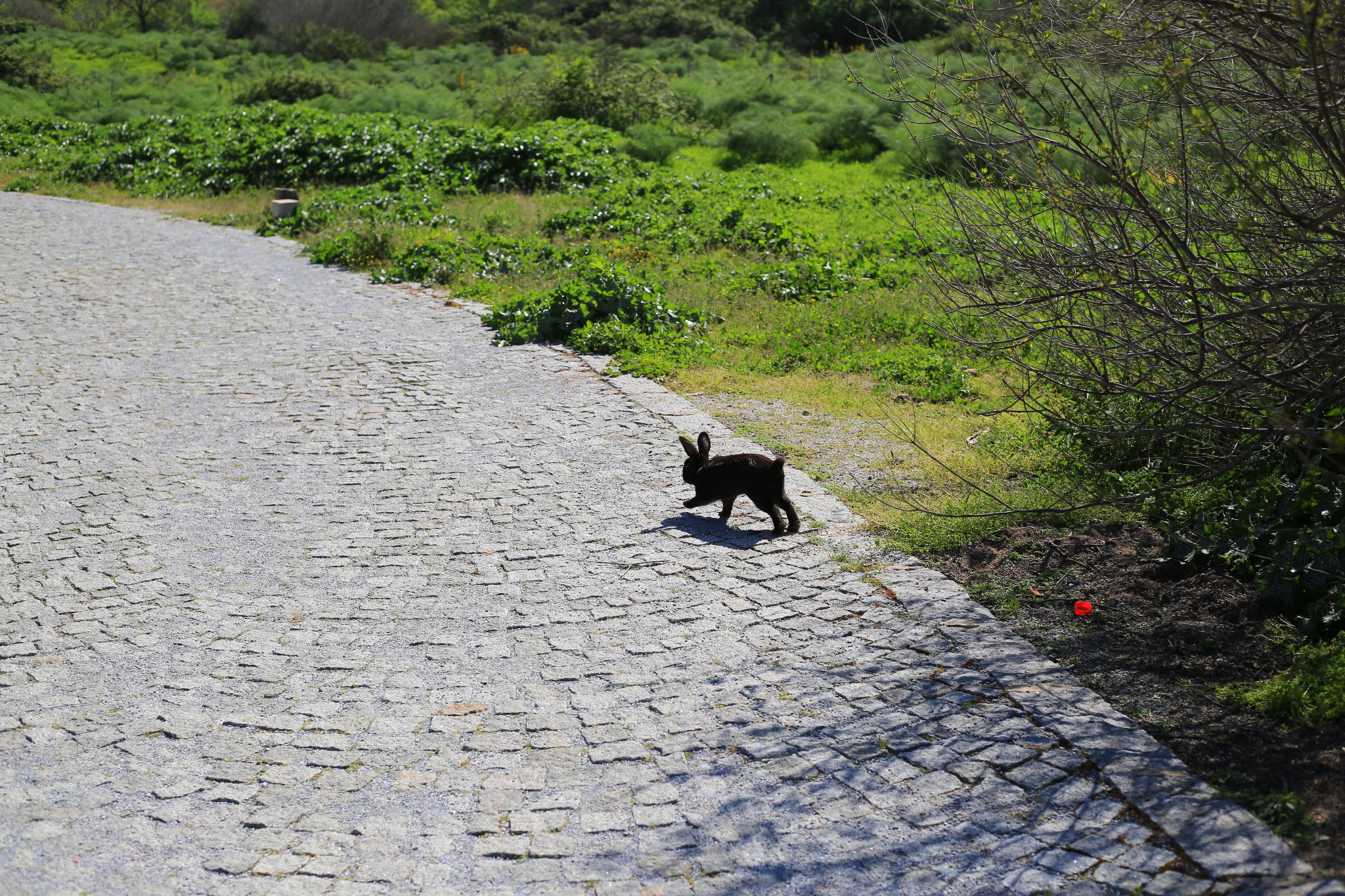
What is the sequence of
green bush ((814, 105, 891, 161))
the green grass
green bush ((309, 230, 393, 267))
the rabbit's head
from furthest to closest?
green bush ((814, 105, 891, 161)), green bush ((309, 230, 393, 267)), the rabbit's head, the green grass

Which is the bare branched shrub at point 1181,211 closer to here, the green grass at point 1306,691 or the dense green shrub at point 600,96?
the green grass at point 1306,691

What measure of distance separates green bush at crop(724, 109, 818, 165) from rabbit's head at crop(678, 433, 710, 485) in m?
16.9

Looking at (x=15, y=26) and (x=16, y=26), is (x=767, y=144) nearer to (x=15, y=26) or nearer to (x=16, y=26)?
(x=15, y=26)

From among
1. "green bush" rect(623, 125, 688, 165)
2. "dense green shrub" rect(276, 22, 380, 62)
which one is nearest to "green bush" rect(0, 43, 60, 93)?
"dense green shrub" rect(276, 22, 380, 62)

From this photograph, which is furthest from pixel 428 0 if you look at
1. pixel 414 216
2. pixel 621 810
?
pixel 621 810

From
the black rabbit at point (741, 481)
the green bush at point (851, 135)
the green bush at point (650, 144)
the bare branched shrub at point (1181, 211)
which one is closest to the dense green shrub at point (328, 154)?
the green bush at point (650, 144)

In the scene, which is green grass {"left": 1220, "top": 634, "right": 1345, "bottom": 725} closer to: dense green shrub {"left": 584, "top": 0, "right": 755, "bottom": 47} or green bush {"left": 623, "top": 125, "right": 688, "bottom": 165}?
green bush {"left": 623, "top": 125, "right": 688, "bottom": 165}

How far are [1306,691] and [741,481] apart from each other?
310cm

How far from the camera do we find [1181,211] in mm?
4965

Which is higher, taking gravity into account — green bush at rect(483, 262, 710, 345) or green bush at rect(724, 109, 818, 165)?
green bush at rect(724, 109, 818, 165)

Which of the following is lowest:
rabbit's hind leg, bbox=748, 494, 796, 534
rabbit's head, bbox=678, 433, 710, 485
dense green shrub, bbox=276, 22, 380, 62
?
rabbit's hind leg, bbox=748, 494, 796, 534

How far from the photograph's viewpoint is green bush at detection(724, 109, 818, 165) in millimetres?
22453

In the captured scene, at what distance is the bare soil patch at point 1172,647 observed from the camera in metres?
3.63

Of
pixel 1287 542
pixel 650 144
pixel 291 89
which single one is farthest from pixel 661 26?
pixel 1287 542
